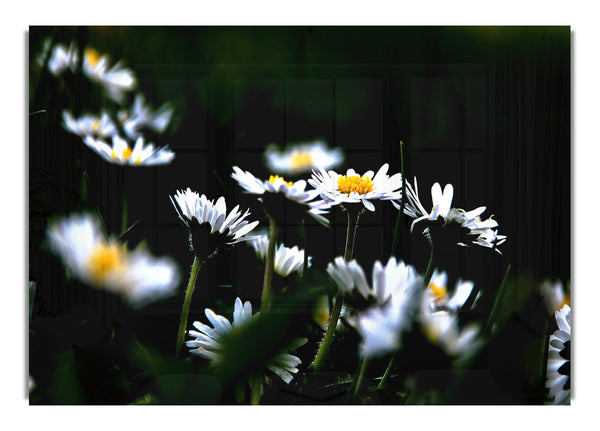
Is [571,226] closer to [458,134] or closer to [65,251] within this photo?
[458,134]

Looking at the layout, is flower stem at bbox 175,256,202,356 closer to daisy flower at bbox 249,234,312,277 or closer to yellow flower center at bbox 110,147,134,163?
daisy flower at bbox 249,234,312,277

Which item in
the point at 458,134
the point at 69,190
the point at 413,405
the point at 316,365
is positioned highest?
the point at 458,134

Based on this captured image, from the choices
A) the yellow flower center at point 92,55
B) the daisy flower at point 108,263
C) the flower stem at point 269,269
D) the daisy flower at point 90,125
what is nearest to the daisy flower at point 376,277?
the flower stem at point 269,269

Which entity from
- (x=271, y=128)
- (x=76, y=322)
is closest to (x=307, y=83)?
(x=271, y=128)

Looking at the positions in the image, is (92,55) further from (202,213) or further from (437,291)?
(437,291)

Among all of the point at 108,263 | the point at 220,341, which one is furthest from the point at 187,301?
the point at 108,263

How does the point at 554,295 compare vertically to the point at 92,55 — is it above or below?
below
